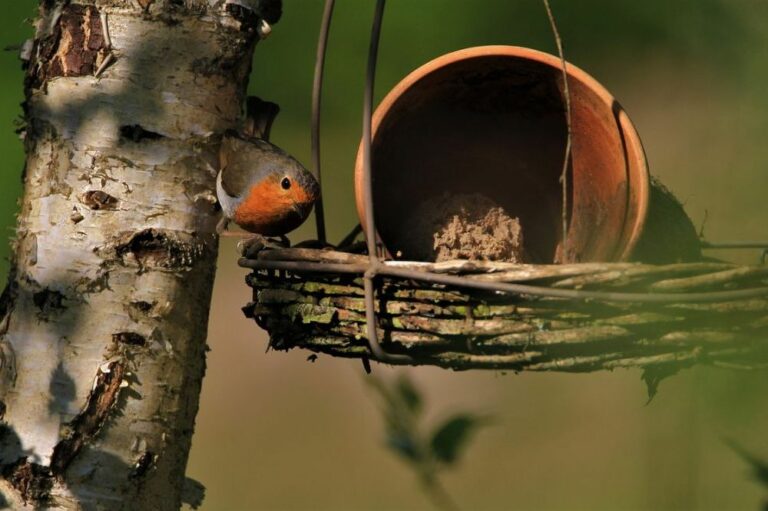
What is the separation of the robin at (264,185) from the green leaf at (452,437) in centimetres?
82

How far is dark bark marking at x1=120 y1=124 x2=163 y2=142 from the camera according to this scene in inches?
70.9

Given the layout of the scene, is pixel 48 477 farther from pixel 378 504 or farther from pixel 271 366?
pixel 271 366

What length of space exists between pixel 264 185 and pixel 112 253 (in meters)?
0.63

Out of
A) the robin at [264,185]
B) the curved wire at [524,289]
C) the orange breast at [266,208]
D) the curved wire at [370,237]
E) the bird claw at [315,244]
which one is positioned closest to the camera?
the curved wire at [524,289]

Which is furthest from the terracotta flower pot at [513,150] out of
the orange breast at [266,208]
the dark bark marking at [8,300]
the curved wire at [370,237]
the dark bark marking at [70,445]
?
the dark bark marking at [8,300]

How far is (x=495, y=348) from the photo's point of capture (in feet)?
4.77

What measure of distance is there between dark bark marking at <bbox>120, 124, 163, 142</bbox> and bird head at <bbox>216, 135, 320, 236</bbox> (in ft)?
0.76

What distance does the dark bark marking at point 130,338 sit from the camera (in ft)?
5.75

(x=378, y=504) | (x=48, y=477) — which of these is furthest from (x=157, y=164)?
(x=378, y=504)

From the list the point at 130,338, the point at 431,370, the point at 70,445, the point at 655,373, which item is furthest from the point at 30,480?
the point at 431,370

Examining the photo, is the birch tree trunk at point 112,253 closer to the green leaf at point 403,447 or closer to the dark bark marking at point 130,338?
the dark bark marking at point 130,338

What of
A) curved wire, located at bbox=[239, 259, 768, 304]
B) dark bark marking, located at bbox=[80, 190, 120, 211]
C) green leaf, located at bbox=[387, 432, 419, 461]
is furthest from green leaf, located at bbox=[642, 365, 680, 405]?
dark bark marking, located at bbox=[80, 190, 120, 211]

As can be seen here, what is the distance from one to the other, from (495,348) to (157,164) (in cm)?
77

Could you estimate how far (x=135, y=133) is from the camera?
1.80 meters
